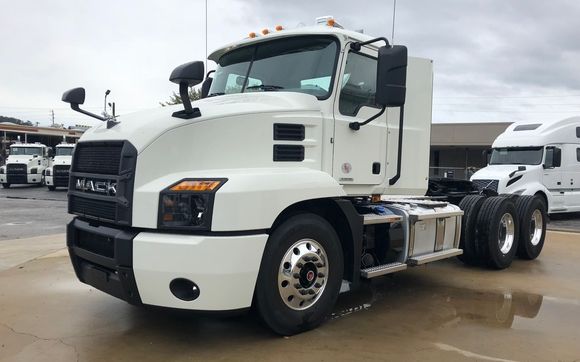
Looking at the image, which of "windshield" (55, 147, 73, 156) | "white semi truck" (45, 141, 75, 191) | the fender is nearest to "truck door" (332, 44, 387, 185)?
the fender

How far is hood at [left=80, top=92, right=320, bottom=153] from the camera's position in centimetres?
387

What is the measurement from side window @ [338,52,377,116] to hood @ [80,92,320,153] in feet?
1.29

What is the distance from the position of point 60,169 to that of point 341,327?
77.4 feet

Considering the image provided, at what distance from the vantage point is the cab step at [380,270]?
4812 mm

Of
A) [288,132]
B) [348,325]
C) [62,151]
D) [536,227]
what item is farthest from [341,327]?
[62,151]

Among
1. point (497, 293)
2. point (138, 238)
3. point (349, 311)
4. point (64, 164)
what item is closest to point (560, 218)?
point (497, 293)

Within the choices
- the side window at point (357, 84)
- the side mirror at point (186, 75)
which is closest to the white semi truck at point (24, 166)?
the side window at point (357, 84)

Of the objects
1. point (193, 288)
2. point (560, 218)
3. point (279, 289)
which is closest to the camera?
point (193, 288)

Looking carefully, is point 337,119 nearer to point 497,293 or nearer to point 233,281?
point 233,281

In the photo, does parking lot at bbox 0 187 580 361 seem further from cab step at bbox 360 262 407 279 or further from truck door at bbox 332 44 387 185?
truck door at bbox 332 44 387 185

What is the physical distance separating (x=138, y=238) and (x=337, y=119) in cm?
218

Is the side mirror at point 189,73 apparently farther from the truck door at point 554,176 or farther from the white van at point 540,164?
the truck door at point 554,176

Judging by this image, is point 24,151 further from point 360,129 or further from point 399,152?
point 360,129

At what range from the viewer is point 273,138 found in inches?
170
